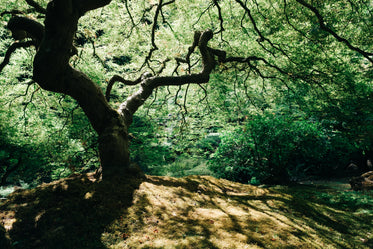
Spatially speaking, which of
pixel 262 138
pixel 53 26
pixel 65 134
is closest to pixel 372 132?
pixel 262 138

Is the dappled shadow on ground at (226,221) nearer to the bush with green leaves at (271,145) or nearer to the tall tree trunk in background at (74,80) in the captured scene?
the tall tree trunk in background at (74,80)

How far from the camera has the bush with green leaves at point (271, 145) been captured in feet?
21.6

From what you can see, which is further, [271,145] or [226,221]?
[271,145]

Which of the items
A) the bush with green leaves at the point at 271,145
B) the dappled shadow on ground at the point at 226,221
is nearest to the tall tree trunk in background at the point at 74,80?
the dappled shadow on ground at the point at 226,221

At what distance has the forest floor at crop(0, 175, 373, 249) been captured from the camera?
6.63 ft

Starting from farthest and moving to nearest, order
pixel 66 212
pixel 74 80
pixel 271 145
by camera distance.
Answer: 1. pixel 271 145
2. pixel 74 80
3. pixel 66 212

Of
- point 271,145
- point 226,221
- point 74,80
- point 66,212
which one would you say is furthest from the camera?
point 271,145

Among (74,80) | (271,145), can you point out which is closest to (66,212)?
(74,80)

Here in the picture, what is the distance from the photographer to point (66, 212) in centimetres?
230

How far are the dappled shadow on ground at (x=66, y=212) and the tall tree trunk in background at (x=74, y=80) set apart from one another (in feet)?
1.58

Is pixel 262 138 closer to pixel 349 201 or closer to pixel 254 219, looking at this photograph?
pixel 349 201

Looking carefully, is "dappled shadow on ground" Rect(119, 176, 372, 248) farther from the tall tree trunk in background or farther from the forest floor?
the tall tree trunk in background

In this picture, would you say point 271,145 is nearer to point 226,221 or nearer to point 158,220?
point 226,221

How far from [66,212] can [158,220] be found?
3.47 ft
